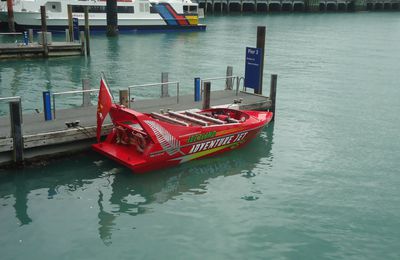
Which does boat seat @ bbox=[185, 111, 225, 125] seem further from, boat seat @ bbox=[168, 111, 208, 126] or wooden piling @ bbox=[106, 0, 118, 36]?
wooden piling @ bbox=[106, 0, 118, 36]

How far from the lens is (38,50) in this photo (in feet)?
107

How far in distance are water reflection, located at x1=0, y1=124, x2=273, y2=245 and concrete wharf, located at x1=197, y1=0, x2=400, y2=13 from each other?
8292cm

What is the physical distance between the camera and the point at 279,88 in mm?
26906

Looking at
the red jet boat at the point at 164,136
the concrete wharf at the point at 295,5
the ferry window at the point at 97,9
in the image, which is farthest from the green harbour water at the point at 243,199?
the concrete wharf at the point at 295,5

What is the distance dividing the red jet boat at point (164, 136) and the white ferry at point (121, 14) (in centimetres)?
3700

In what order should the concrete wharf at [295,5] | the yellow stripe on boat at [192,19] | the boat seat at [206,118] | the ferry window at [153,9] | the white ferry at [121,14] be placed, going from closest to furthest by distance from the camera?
the boat seat at [206,118] < the white ferry at [121,14] < the ferry window at [153,9] < the yellow stripe on boat at [192,19] < the concrete wharf at [295,5]

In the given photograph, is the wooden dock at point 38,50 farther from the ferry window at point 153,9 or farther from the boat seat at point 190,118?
the ferry window at point 153,9

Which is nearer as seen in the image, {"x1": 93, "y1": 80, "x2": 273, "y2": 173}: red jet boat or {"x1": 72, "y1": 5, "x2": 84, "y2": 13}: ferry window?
{"x1": 93, "y1": 80, "x2": 273, "y2": 173}: red jet boat

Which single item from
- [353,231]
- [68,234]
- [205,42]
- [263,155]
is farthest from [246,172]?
[205,42]

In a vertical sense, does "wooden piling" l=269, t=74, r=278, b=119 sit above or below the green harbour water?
above

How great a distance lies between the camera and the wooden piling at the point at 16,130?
12430mm

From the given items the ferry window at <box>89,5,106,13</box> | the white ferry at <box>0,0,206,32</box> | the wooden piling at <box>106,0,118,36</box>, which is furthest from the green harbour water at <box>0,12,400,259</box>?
the ferry window at <box>89,5,106,13</box>

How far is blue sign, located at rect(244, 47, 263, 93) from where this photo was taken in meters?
18.8

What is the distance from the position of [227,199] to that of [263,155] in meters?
3.91
